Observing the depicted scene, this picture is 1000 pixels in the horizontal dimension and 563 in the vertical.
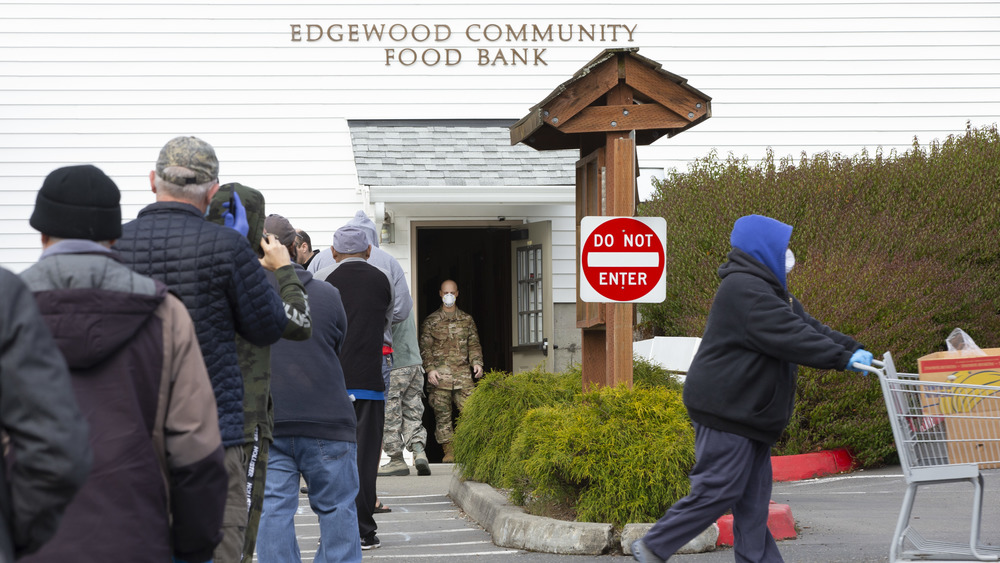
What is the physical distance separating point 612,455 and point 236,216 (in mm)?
3254

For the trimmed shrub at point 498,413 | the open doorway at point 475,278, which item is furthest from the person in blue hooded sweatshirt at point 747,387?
the open doorway at point 475,278

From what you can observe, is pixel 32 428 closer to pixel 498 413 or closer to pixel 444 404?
pixel 498 413

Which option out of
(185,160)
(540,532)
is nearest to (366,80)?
(540,532)

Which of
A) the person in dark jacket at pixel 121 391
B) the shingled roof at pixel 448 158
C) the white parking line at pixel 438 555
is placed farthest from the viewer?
the shingled roof at pixel 448 158

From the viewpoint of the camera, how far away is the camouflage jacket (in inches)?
487

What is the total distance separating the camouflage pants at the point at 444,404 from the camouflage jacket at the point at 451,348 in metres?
0.08

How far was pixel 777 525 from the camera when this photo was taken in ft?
22.4

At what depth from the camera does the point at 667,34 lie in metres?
13.3

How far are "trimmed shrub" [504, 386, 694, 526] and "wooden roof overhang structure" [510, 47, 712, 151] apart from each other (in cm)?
182

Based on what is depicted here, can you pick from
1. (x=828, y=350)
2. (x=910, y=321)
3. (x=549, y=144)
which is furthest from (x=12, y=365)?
(x=910, y=321)

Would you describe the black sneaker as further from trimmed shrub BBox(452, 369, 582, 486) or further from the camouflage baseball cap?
the camouflage baseball cap

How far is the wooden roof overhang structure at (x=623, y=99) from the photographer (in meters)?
7.47

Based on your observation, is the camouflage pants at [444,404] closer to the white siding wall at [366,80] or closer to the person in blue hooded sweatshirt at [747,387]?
the white siding wall at [366,80]

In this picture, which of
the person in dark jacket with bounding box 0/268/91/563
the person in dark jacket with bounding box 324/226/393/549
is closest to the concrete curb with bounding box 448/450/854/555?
the person in dark jacket with bounding box 324/226/393/549
